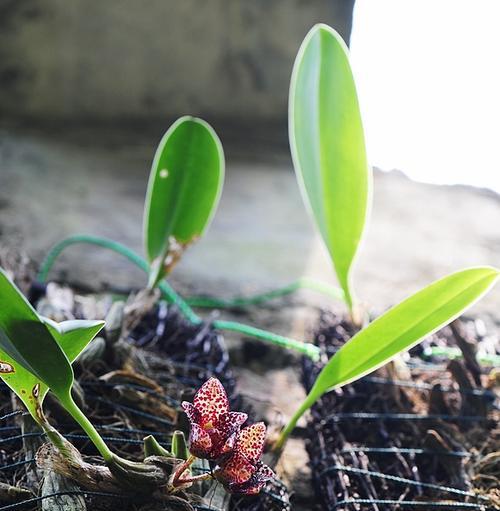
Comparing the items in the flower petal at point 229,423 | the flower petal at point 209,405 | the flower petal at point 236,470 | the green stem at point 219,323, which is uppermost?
the flower petal at point 209,405

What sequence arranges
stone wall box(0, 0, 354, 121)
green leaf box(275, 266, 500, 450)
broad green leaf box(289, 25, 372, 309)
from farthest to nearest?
stone wall box(0, 0, 354, 121) < broad green leaf box(289, 25, 372, 309) < green leaf box(275, 266, 500, 450)

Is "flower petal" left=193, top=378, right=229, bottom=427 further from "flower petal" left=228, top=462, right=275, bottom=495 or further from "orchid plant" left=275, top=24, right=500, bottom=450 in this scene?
"orchid plant" left=275, top=24, right=500, bottom=450

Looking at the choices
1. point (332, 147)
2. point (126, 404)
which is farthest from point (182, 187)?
point (126, 404)

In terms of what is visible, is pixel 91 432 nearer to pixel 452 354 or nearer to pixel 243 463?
pixel 243 463

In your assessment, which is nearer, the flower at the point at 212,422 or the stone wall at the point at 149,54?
the flower at the point at 212,422

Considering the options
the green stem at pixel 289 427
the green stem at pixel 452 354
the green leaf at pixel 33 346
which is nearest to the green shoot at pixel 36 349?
the green leaf at pixel 33 346

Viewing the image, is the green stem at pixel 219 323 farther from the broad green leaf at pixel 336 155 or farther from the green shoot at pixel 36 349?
the green shoot at pixel 36 349

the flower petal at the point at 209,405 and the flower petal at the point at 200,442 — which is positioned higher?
the flower petal at the point at 209,405

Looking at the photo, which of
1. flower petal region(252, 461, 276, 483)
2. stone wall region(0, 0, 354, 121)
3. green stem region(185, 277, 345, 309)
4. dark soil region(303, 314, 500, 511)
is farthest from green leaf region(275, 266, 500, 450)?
stone wall region(0, 0, 354, 121)
